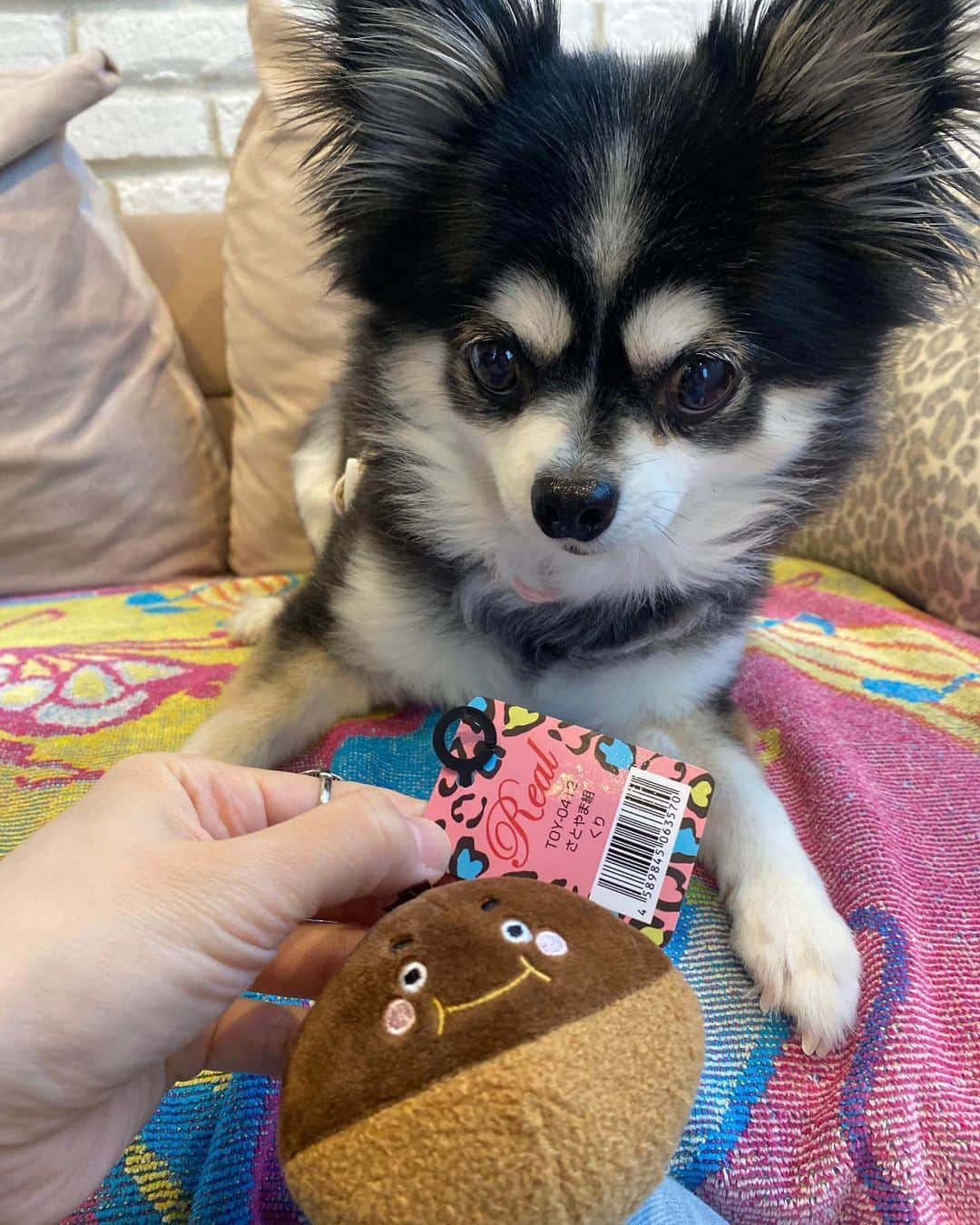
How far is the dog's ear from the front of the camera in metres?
1.24

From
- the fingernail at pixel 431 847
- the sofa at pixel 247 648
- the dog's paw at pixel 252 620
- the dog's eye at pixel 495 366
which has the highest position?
the dog's eye at pixel 495 366

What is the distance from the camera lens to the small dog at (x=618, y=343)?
1.24m

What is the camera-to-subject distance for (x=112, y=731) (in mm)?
1607

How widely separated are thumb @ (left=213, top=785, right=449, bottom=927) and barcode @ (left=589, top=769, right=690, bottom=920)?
0.25m

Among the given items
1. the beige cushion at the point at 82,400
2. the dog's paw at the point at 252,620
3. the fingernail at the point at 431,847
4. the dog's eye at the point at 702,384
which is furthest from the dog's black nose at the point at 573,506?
the beige cushion at the point at 82,400

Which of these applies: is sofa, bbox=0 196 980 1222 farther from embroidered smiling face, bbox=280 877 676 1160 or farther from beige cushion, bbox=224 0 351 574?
beige cushion, bbox=224 0 351 574

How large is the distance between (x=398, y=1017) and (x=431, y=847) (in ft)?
0.89

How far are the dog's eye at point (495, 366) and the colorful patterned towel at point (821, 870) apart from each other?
609mm

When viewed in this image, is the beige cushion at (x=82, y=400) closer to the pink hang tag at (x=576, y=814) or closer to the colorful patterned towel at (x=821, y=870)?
the colorful patterned towel at (x=821, y=870)

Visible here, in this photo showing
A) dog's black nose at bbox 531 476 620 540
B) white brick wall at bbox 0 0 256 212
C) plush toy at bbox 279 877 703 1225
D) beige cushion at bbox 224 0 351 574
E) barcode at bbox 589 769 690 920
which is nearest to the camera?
plush toy at bbox 279 877 703 1225

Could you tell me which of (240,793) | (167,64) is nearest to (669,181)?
(240,793)

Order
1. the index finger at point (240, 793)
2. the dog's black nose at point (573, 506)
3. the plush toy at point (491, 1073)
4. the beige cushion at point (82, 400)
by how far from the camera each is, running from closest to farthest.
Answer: the plush toy at point (491, 1073)
the index finger at point (240, 793)
the dog's black nose at point (573, 506)
the beige cushion at point (82, 400)

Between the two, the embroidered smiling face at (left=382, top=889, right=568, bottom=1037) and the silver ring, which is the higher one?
the embroidered smiling face at (left=382, top=889, right=568, bottom=1037)

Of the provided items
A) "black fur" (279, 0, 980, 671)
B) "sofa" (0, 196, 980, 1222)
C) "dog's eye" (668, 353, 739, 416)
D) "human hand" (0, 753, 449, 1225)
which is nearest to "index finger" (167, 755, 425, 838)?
"human hand" (0, 753, 449, 1225)
